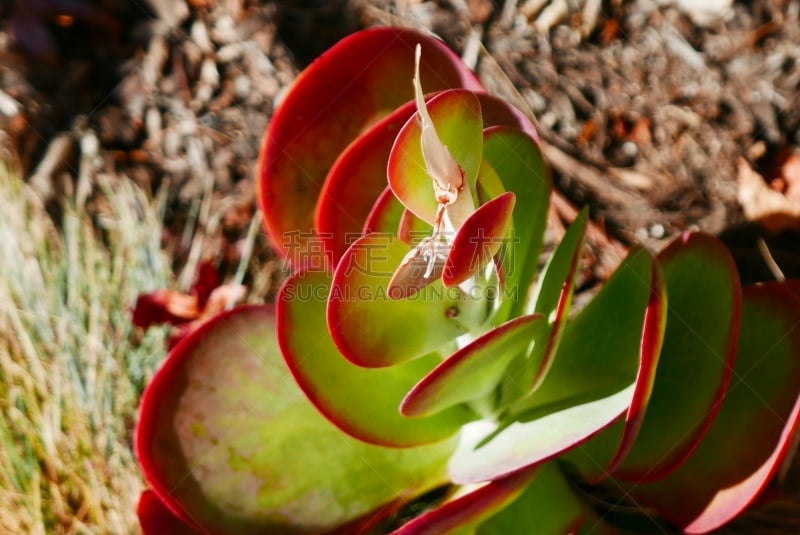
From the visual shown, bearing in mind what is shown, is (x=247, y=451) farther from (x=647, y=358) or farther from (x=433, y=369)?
(x=647, y=358)

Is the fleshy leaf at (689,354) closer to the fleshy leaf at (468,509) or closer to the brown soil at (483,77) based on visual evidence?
the fleshy leaf at (468,509)

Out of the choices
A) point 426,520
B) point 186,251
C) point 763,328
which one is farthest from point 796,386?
point 186,251

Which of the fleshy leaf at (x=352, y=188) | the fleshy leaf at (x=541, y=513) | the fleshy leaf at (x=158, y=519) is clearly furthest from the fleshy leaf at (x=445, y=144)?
the fleshy leaf at (x=158, y=519)

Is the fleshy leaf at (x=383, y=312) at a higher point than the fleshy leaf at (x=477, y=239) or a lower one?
lower

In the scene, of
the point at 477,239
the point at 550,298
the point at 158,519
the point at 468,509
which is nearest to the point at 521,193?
the point at 550,298

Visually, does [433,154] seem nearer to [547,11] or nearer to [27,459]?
[27,459]

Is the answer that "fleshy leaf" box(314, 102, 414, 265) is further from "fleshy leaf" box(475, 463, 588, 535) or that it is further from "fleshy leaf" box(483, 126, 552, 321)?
"fleshy leaf" box(475, 463, 588, 535)

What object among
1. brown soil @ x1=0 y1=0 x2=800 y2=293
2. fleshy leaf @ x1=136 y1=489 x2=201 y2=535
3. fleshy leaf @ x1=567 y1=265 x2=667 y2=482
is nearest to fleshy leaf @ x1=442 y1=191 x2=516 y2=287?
fleshy leaf @ x1=567 y1=265 x2=667 y2=482
